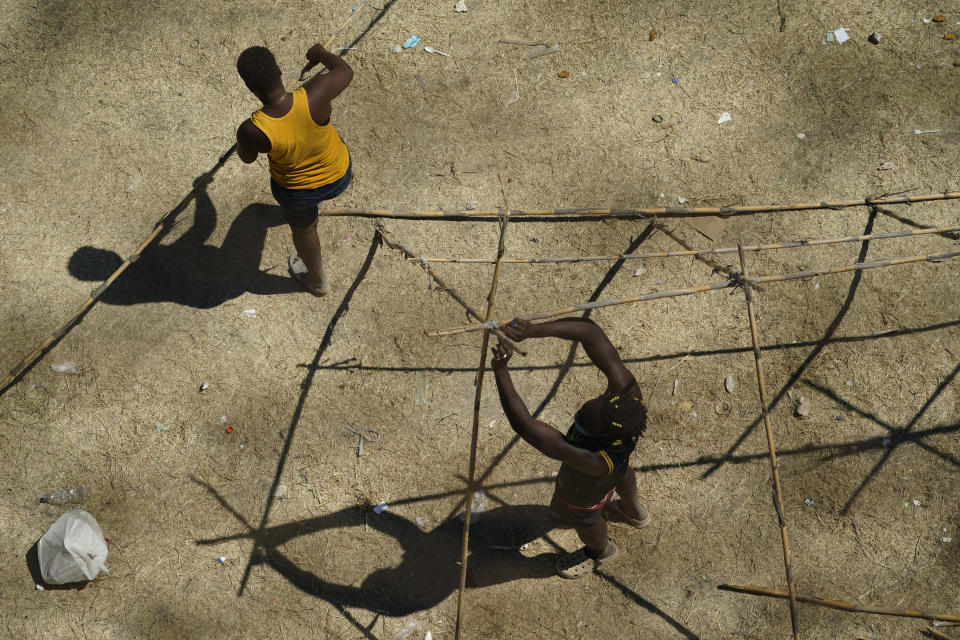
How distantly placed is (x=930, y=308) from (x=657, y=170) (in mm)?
2283

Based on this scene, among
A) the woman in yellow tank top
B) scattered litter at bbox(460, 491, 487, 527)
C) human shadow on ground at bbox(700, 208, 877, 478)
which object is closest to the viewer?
the woman in yellow tank top

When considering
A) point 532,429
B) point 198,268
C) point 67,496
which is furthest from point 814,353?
point 67,496

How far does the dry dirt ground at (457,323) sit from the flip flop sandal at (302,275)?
0.38ft

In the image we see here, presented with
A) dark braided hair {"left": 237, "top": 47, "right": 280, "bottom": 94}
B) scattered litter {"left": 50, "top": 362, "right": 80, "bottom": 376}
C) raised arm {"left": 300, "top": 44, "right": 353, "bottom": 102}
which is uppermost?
dark braided hair {"left": 237, "top": 47, "right": 280, "bottom": 94}

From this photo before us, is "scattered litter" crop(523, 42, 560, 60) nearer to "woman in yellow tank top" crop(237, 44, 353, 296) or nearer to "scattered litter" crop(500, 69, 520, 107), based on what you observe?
"scattered litter" crop(500, 69, 520, 107)

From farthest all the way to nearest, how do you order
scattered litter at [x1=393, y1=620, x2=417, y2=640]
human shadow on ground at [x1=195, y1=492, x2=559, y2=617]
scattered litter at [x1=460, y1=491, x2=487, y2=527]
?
scattered litter at [x1=460, y1=491, x2=487, y2=527]
human shadow on ground at [x1=195, y1=492, x2=559, y2=617]
scattered litter at [x1=393, y1=620, x2=417, y2=640]

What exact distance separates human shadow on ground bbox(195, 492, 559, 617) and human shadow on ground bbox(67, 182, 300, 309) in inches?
60.0

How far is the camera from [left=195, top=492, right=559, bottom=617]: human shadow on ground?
173 inches

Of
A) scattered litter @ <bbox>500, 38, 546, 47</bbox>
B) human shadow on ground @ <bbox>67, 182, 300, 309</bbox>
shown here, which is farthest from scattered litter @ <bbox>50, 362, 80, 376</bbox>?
scattered litter @ <bbox>500, 38, 546, 47</bbox>

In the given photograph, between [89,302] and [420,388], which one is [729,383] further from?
[89,302]

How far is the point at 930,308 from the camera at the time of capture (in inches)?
→ 203

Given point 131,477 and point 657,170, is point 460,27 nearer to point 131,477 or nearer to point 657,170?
point 657,170

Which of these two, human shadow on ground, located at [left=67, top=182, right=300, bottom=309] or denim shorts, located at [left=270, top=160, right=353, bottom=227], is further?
human shadow on ground, located at [left=67, top=182, right=300, bottom=309]

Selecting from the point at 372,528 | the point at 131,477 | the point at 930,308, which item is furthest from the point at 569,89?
the point at 131,477
